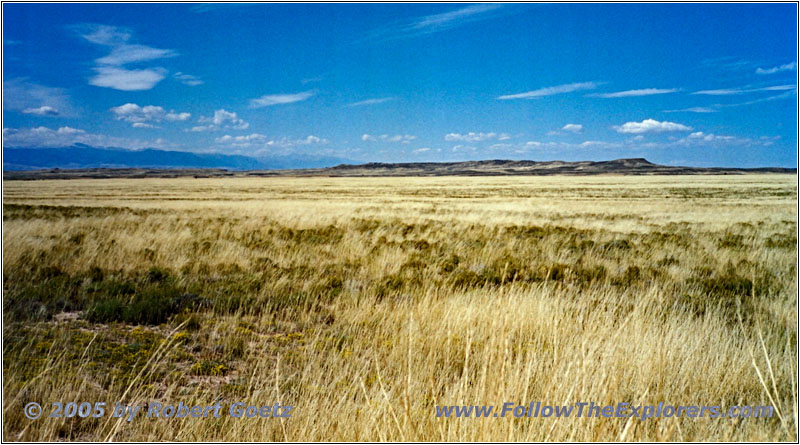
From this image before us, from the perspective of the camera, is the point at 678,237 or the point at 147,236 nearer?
the point at 147,236

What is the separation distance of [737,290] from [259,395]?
26.3 feet

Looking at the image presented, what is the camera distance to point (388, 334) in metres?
5.69

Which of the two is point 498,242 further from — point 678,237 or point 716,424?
point 716,424

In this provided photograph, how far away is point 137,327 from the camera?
6.06 meters

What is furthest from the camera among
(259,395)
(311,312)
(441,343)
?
(311,312)

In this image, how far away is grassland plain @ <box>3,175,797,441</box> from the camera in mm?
3447

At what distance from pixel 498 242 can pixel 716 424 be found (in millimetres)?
11674

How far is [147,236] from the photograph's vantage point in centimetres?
1444

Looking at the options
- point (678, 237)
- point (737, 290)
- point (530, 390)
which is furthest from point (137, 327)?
point (678, 237)

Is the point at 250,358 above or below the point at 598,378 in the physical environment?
below

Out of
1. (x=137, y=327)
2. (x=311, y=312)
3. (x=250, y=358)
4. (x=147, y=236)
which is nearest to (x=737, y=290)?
(x=311, y=312)

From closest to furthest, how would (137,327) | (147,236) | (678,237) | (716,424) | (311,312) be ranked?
1. (716,424)
2. (137,327)
3. (311,312)
4. (147,236)
5. (678,237)

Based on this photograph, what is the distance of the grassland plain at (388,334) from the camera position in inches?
136

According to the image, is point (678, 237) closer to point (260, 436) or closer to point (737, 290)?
point (737, 290)
